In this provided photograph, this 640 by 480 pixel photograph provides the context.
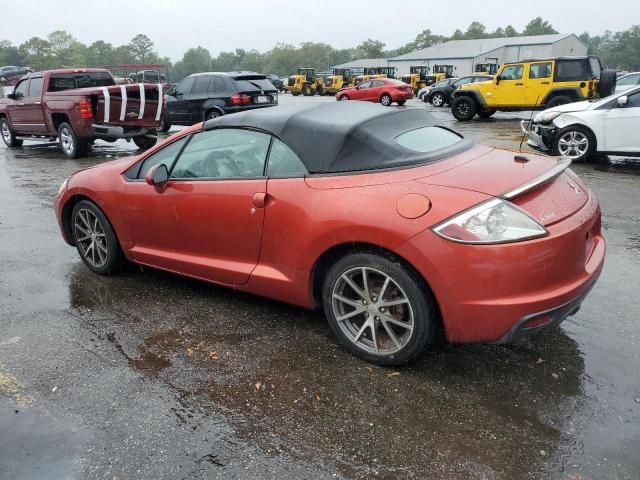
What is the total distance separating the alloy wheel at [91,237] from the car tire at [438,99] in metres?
25.1

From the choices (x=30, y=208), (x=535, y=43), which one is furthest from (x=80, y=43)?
(x=30, y=208)

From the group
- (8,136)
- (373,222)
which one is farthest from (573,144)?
(8,136)

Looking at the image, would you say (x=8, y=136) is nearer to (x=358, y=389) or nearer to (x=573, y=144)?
(x=573, y=144)

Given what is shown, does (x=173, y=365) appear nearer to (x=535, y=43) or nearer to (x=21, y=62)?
(x=535, y=43)

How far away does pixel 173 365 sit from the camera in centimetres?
319

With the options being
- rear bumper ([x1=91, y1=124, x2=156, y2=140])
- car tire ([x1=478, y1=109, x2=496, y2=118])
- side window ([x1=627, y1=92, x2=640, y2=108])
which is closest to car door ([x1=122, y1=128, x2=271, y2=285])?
rear bumper ([x1=91, y1=124, x2=156, y2=140])

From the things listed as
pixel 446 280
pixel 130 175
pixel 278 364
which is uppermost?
pixel 130 175

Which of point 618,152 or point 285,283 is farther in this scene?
point 618,152

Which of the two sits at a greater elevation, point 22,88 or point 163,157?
point 22,88

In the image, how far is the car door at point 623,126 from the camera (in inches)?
346

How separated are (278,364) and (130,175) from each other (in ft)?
6.80

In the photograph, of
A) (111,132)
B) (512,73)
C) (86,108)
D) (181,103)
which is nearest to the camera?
(86,108)

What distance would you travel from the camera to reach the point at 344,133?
3.19 metres

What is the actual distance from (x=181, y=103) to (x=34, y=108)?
3907mm
